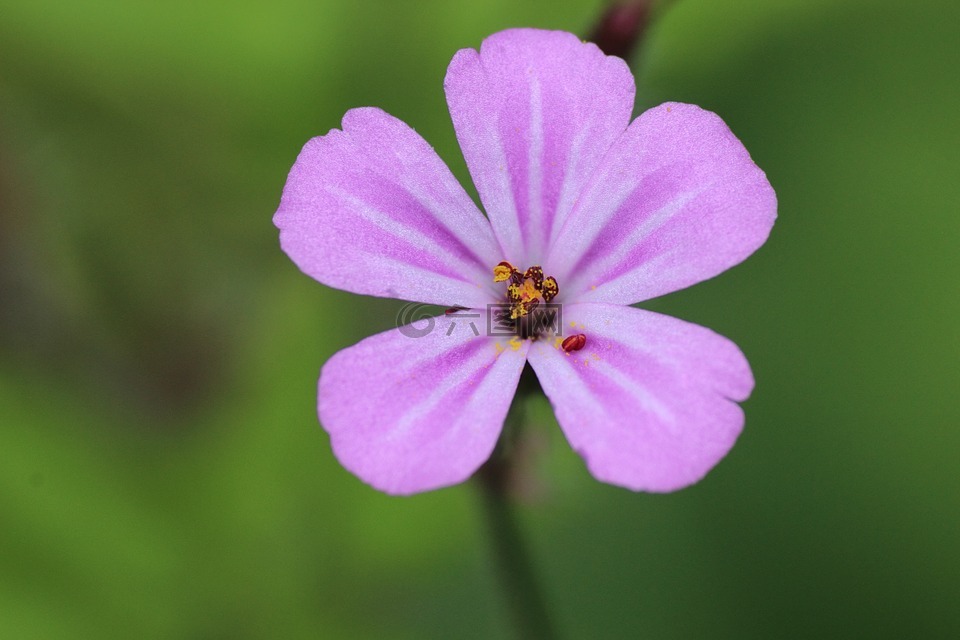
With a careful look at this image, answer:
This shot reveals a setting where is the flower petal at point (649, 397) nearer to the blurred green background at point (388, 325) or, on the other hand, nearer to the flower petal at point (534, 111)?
the flower petal at point (534, 111)

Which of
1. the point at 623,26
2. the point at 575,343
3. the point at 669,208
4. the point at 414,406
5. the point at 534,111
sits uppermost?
the point at 623,26

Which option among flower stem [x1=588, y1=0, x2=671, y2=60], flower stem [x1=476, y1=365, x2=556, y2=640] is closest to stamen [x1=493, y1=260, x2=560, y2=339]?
flower stem [x1=476, y1=365, x2=556, y2=640]

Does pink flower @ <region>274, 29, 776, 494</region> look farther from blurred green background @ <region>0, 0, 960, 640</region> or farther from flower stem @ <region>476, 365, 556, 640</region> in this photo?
blurred green background @ <region>0, 0, 960, 640</region>

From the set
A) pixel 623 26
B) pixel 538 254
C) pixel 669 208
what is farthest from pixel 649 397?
pixel 623 26

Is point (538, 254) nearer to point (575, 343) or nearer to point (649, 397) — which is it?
point (575, 343)

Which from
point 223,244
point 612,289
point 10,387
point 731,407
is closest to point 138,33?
point 223,244

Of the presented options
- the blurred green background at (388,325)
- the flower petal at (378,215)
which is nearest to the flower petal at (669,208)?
the flower petal at (378,215)

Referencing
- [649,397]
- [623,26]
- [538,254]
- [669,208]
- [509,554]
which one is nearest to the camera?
[649,397]
